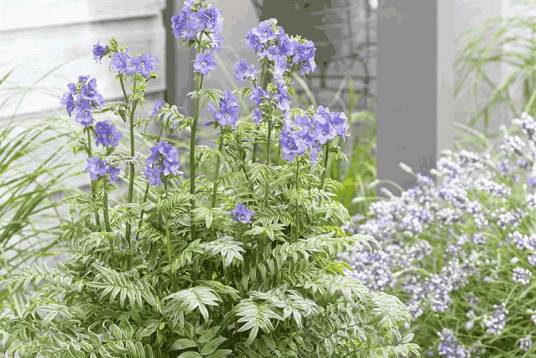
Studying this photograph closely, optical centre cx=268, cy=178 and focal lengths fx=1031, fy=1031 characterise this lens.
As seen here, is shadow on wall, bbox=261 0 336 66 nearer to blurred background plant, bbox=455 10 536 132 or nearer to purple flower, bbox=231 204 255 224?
blurred background plant, bbox=455 10 536 132

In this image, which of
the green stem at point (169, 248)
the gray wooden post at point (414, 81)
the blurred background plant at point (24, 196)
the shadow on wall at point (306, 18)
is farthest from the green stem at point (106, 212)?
the shadow on wall at point (306, 18)

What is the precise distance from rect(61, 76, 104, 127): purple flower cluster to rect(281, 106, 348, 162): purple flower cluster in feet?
1.14

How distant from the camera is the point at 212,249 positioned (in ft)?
5.99

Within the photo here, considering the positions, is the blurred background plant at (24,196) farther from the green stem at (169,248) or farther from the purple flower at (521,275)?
the purple flower at (521,275)

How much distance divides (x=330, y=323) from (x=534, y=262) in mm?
836

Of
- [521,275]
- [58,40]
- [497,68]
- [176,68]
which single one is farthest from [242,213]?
[497,68]

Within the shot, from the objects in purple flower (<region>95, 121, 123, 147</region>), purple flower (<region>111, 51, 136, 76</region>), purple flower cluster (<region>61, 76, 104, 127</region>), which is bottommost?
purple flower (<region>95, 121, 123, 147</region>)

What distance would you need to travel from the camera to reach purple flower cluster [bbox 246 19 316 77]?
1.88m

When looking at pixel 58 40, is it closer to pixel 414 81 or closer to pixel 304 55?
pixel 414 81

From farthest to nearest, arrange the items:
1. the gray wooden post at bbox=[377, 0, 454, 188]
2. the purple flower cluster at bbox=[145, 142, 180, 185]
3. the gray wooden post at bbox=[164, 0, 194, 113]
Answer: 1. the gray wooden post at bbox=[164, 0, 194, 113]
2. the gray wooden post at bbox=[377, 0, 454, 188]
3. the purple flower cluster at bbox=[145, 142, 180, 185]

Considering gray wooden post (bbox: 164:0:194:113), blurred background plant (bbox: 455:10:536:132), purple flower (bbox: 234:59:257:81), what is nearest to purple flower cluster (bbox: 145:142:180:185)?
purple flower (bbox: 234:59:257:81)

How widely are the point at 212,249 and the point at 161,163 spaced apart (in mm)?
177

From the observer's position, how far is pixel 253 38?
190 cm

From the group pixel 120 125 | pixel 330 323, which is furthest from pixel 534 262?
pixel 120 125
